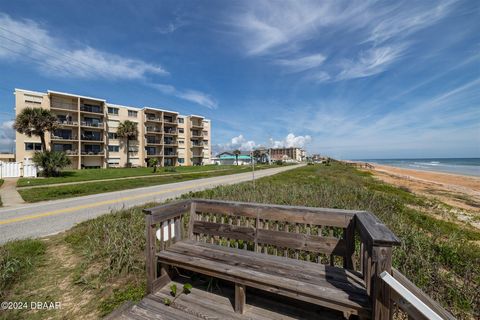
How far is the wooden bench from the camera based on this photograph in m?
1.91

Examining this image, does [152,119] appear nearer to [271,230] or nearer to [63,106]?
[63,106]

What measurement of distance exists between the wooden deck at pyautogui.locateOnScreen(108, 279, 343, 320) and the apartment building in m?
33.5

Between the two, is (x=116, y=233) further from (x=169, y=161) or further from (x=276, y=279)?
(x=169, y=161)

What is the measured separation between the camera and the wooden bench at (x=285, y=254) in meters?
1.91

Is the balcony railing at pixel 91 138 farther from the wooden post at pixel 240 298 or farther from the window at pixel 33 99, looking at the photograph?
the wooden post at pixel 240 298

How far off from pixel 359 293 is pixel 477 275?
127 inches

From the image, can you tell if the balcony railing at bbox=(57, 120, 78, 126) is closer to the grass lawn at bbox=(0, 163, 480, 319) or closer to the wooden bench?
the grass lawn at bbox=(0, 163, 480, 319)

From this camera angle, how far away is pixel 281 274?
2373 mm

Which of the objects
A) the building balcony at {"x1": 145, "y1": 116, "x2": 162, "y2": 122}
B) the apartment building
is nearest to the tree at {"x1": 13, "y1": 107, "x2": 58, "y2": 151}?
the apartment building

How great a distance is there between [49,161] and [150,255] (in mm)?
25182

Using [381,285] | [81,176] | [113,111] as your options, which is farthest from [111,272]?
[113,111]

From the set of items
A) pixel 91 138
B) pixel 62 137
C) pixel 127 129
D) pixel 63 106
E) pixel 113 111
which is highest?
pixel 113 111

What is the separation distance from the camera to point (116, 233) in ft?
15.0

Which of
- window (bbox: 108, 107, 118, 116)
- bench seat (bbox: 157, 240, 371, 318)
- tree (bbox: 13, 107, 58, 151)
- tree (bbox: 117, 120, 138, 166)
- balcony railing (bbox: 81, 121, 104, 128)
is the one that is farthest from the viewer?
window (bbox: 108, 107, 118, 116)
